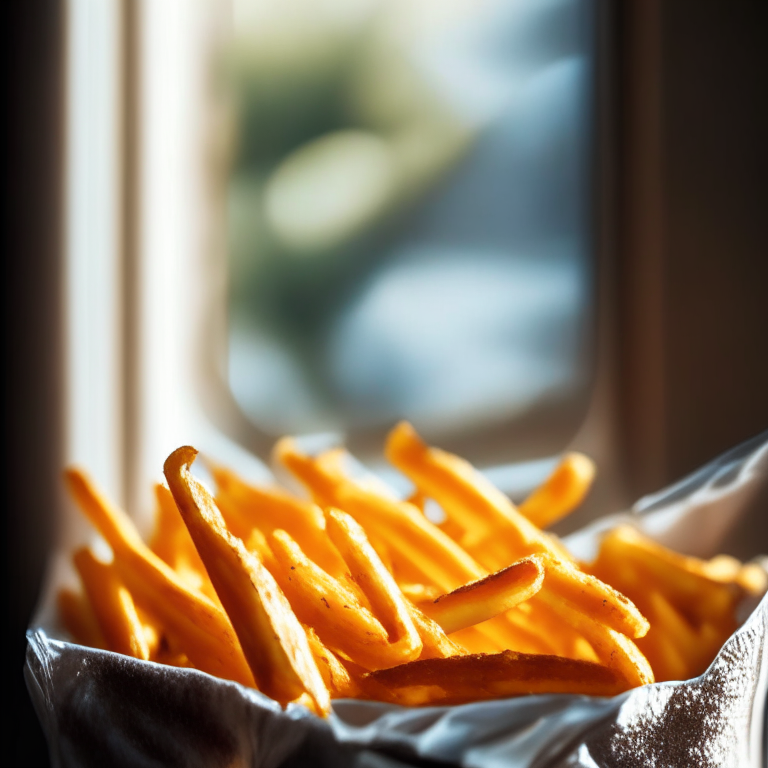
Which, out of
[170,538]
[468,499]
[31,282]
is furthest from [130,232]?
[468,499]

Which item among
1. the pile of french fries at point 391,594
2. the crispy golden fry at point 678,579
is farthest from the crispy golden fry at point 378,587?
the crispy golden fry at point 678,579

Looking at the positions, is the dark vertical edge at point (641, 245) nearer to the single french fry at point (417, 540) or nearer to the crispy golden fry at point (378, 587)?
the single french fry at point (417, 540)

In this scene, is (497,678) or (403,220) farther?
(403,220)

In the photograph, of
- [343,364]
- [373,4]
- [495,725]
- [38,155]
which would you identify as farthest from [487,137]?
[495,725]

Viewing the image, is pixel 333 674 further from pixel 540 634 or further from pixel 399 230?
pixel 399 230

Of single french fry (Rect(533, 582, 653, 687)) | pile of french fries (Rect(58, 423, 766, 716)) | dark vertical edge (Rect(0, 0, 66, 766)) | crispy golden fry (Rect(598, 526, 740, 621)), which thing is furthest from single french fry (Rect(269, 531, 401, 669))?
dark vertical edge (Rect(0, 0, 66, 766))
